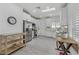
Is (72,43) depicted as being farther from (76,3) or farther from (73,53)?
(76,3)

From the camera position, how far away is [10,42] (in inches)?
106

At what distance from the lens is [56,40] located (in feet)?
7.48

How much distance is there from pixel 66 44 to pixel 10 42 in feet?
5.55

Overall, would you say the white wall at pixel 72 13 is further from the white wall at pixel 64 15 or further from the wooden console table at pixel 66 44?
the wooden console table at pixel 66 44

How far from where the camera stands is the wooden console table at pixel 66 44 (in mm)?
2152

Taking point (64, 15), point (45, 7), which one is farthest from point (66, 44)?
point (45, 7)

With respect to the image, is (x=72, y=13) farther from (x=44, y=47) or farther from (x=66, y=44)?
(x=44, y=47)

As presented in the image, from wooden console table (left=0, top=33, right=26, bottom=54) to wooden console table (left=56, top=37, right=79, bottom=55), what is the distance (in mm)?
1284

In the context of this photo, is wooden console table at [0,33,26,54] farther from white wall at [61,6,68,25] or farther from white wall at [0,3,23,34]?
white wall at [61,6,68,25]

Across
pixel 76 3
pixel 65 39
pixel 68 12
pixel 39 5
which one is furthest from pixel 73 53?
pixel 39 5

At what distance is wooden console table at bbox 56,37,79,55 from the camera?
2.15 meters

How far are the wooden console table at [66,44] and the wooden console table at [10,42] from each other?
4.21ft

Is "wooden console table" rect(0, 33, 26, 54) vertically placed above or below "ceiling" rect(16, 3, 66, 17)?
below

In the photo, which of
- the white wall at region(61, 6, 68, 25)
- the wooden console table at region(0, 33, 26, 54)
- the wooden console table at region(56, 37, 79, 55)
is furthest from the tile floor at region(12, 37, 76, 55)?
the white wall at region(61, 6, 68, 25)
